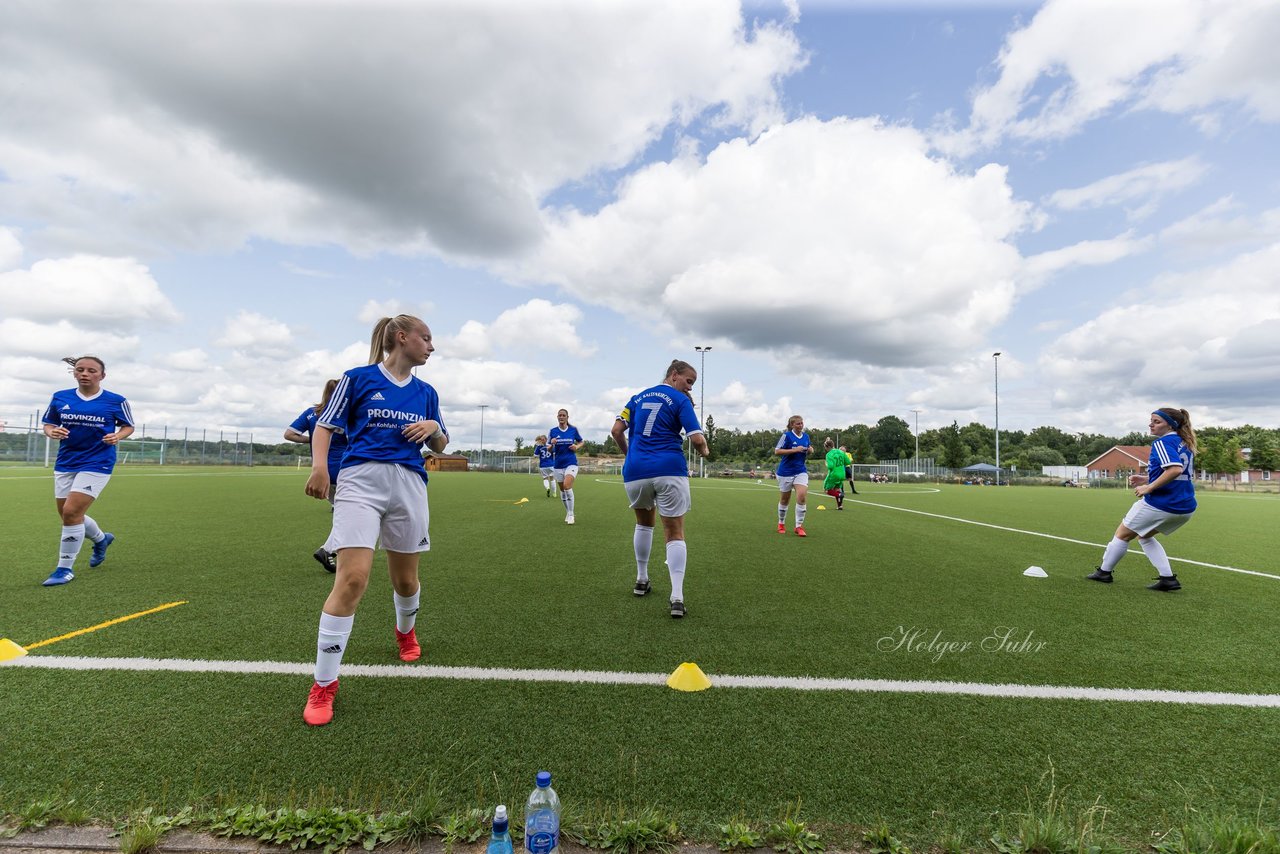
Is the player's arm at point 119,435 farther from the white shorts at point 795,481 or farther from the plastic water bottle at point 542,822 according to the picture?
the white shorts at point 795,481

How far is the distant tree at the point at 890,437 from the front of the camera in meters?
128

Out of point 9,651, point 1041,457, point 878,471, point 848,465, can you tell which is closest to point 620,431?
point 9,651

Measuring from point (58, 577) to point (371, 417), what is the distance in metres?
4.77

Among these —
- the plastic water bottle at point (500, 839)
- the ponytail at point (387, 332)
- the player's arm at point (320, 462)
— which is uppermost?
the ponytail at point (387, 332)

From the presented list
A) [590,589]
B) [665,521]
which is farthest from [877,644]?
[590,589]

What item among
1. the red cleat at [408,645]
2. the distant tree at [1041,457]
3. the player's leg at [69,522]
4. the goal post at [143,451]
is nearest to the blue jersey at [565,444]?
the player's leg at [69,522]

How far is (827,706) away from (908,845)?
1043 mm

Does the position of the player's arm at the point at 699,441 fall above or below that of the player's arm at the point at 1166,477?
above

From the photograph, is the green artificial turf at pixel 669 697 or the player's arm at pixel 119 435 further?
the player's arm at pixel 119 435

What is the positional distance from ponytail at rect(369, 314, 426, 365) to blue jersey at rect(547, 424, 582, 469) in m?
8.95

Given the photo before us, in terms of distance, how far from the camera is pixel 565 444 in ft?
41.7

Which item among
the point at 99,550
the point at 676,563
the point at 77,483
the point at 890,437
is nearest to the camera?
the point at 676,563

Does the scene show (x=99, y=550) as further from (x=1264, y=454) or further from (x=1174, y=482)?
(x=1264, y=454)

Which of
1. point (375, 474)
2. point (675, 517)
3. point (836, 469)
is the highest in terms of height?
point (375, 474)
